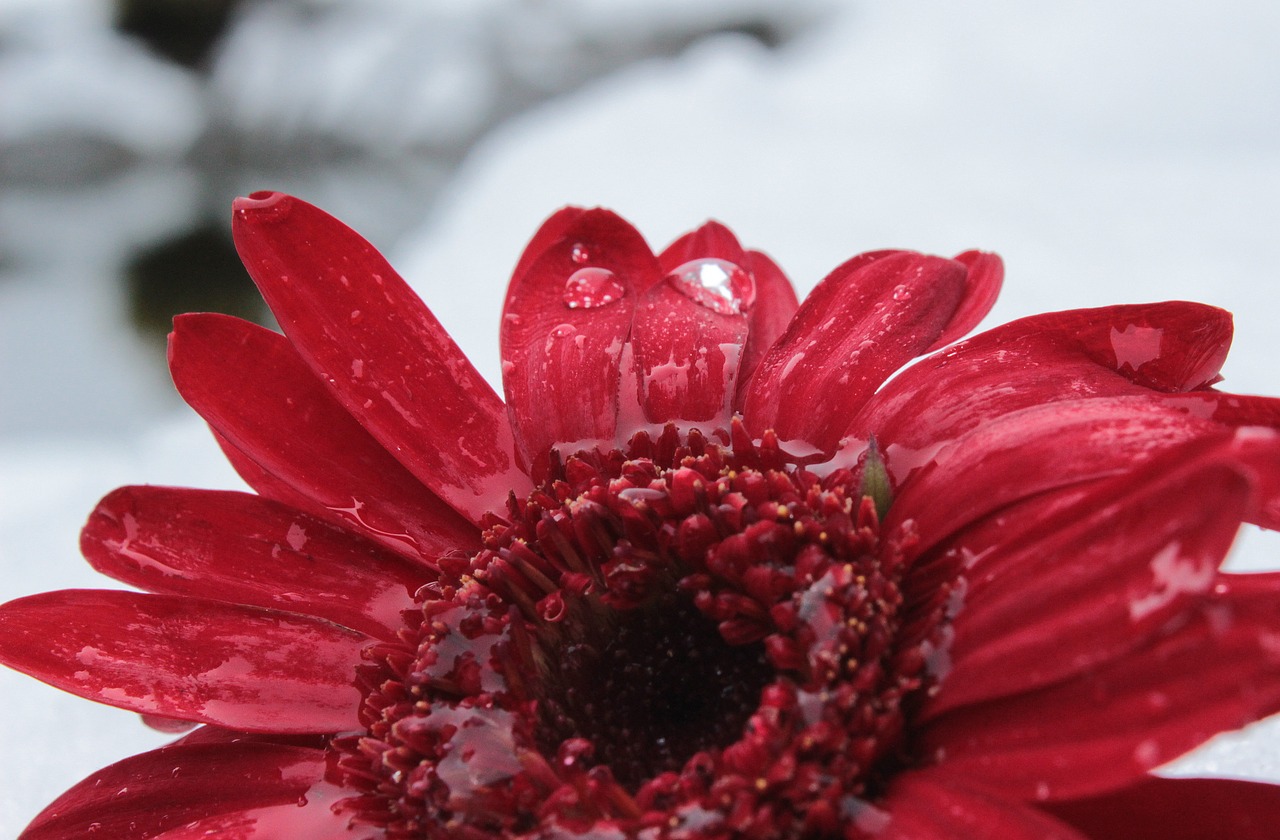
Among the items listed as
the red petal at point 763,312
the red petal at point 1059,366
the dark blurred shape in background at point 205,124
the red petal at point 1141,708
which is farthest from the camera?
the dark blurred shape in background at point 205,124

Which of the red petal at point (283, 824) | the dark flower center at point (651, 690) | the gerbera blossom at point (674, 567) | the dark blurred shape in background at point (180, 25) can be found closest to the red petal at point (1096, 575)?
the gerbera blossom at point (674, 567)

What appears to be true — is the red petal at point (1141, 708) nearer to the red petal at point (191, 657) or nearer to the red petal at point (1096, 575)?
the red petal at point (1096, 575)

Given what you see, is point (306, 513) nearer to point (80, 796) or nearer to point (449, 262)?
point (80, 796)

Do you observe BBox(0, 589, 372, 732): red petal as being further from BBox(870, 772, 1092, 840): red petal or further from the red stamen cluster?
BBox(870, 772, 1092, 840): red petal

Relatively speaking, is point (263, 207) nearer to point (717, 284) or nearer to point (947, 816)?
point (717, 284)

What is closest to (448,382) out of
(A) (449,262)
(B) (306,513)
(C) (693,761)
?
(B) (306,513)

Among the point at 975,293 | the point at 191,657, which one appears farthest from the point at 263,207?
the point at 975,293
